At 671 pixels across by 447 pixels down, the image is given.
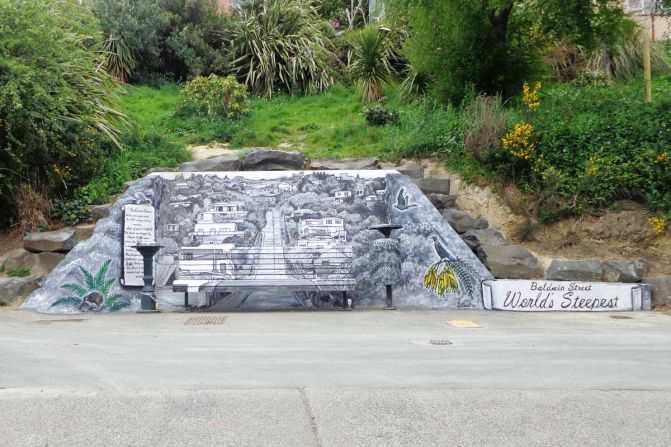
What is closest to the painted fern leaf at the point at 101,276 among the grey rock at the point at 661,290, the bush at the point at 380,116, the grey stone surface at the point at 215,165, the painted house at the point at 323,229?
the grey stone surface at the point at 215,165

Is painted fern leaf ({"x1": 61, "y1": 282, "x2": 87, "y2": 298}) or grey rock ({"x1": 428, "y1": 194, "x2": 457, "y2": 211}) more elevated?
grey rock ({"x1": 428, "y1": 194, "x2": 457, "y2": 211})

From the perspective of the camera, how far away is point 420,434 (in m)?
4.31

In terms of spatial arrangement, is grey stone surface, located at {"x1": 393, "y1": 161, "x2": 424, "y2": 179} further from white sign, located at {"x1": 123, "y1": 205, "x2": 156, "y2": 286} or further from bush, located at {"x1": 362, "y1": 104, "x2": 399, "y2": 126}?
white sign, located at {"x1": 123, "y1": 205, "x2": 156, "y2": 286}

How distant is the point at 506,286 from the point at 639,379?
14.4 ft

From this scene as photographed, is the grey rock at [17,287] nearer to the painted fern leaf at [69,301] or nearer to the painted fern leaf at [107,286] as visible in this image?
the painted fern leaf at [69,301]

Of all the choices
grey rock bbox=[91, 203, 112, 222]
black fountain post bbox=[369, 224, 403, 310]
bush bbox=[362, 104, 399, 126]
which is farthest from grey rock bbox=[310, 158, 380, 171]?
grey rock bbox=[91, 203, 112, 222]

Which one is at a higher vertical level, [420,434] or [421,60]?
[421,60]

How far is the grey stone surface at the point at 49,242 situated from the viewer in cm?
1038

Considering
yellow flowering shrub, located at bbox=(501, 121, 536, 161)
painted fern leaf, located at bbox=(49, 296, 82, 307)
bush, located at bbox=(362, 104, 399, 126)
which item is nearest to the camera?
painted fern leaf, located at bbox=(49, 296, 82, 307)

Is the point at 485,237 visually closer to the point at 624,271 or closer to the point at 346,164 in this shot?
the point at 624,271

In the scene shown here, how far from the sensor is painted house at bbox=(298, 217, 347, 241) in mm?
10750

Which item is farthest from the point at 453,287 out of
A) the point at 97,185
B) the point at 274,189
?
the point at 97,185

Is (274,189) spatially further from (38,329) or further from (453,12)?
(453,12)

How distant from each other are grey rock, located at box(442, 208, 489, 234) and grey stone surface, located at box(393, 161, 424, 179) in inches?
48.1
